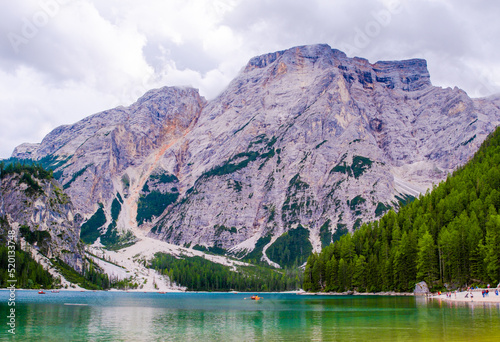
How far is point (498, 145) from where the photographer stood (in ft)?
546

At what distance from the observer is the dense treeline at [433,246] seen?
354 feet

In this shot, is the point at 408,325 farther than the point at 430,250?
No

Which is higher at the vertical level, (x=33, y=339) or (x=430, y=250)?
(x=430, y=250)

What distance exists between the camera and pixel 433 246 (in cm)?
11762

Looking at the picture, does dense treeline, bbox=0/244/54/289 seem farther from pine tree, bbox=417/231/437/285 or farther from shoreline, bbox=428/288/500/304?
shoreline, bbox=428/288/500/304

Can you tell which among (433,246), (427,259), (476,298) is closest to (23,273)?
A: (427,259)

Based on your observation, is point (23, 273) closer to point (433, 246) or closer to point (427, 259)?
point (427, 259)

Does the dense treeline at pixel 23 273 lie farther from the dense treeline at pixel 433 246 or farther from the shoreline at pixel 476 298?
the shoreline at pixel 476 298

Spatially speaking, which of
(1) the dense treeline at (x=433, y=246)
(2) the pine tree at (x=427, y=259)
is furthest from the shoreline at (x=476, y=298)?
(2) the pine tree at (x=427, y=259)

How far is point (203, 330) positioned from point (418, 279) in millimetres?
82122

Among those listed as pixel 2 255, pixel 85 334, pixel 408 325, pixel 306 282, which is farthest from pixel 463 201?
pixel 2 255

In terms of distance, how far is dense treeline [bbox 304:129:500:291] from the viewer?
108 meters

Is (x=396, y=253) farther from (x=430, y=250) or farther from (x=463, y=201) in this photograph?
(x=463, y=201)

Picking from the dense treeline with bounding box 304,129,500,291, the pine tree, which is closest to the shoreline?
the dense treeline with bounding box 304,129,500,291
